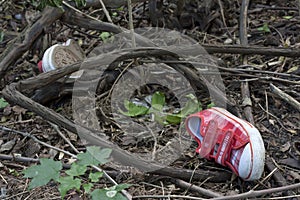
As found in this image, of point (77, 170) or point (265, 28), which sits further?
point (265, 28)

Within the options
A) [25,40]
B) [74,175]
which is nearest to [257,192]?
[74,175]

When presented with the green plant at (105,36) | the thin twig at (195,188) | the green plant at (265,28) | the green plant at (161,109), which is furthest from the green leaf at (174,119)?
the green plant at (265,28)

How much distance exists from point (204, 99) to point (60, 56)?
0.69 metres

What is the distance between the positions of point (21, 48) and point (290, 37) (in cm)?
132

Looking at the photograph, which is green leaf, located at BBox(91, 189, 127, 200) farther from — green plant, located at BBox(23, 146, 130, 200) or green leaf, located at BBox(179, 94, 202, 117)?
green leaf, located at BBox(179, 94, 202, 117)

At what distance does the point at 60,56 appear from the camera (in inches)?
93.4

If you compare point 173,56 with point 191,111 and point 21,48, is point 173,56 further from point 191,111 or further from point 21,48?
point 21,48

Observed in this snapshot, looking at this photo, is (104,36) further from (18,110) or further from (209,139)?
(209,139)

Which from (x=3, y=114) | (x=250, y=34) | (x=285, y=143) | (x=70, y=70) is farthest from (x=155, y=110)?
(x=250, y=34)

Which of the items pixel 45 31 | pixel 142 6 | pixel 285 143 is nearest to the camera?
pixel 285 143

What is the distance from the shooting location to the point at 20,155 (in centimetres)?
201

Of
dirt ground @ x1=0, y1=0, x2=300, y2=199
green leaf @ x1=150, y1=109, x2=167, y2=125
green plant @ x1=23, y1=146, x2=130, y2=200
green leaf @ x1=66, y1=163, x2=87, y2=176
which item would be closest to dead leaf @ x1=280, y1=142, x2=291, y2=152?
dirt ground @ x1=0, y1=0, x2=300, y2=199

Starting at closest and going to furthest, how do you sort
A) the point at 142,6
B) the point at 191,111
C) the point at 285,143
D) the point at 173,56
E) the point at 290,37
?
the point at 285,143, the point at 191,111, the point at 173,56, the point at 290,37, the point at 142,6

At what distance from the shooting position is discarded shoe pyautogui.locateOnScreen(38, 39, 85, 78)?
230 centimetres
